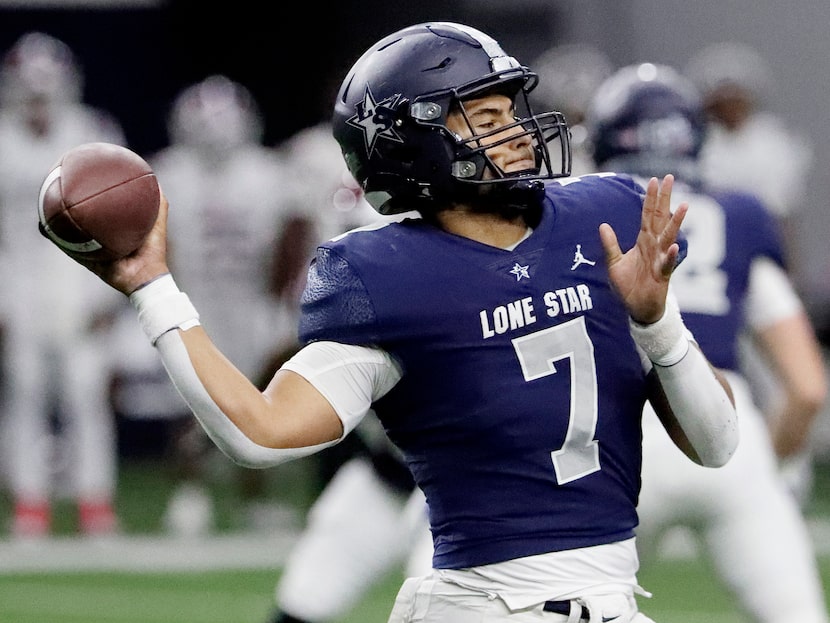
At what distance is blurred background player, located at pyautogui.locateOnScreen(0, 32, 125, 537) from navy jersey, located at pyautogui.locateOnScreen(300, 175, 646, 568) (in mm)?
5202

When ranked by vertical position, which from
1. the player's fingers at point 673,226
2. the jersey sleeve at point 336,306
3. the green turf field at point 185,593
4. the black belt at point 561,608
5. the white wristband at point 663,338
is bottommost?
the green turf field at point 185,593

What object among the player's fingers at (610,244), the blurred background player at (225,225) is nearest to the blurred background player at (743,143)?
the blurred background player at (225,225)

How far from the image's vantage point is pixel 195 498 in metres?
8.12

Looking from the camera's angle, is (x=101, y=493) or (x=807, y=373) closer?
(x=807, y=373)

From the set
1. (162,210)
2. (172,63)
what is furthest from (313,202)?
(162,210)

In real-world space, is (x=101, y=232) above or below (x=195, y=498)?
above

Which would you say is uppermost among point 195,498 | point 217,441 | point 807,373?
point 217,441

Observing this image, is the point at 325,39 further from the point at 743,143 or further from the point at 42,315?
the point at 42,315

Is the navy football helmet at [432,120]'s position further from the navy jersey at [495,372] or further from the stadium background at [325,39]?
the stadium background at [325,39]

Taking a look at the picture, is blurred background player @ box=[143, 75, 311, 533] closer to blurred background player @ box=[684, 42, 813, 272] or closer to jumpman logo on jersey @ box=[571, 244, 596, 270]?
blurred background player @ box=[684, 42, 813, 272]

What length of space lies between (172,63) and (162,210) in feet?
31.8

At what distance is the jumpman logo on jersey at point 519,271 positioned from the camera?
2.69m

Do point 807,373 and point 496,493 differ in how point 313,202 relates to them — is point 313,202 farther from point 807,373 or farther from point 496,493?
point 496,493

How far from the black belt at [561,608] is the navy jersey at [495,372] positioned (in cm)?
9
